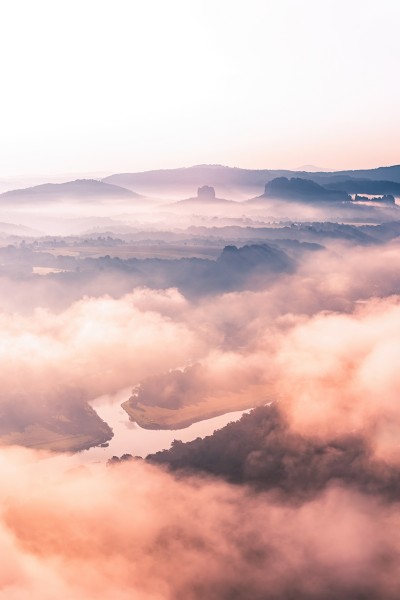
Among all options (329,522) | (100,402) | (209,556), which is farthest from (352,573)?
(100,402)

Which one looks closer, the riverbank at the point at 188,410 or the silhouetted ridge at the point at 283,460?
the silhouetted ridge at the point at 283,460

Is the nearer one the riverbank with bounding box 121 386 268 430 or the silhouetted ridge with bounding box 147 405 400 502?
the silhouetted ridge with bounding box 147 405 400 502

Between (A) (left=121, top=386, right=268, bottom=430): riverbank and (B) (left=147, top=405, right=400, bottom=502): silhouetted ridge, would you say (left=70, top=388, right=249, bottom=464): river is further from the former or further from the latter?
(B) (left=147, top=405, right=400, bottom=502): silhouetted ridge

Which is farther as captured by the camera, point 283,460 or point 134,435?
point 134,435

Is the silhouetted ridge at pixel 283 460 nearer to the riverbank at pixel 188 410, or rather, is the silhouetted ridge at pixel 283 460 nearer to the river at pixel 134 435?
the river at pixel 134 435

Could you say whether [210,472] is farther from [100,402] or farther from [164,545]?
[100,402]

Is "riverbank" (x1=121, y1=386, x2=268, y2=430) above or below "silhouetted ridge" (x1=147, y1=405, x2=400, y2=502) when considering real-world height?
below

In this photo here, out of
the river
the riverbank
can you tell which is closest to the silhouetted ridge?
the river

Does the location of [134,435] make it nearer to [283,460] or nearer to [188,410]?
[188,410]

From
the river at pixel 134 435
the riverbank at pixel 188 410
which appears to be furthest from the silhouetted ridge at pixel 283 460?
the riverbank at pixel 188 410

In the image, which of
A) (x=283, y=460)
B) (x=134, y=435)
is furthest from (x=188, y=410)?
(x=283, y=460)

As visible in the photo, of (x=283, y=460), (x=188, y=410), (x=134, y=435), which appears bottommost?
(x=134, y=435)
